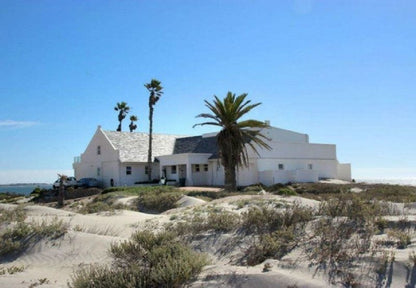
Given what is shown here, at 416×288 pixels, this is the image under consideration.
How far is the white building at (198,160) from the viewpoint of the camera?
3856 centimetres

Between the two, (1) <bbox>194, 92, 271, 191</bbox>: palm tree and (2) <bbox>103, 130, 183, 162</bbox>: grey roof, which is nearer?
(1) <bbox>194, 92, 271, 191</bbox>: palm tree

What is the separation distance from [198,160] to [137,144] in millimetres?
9663

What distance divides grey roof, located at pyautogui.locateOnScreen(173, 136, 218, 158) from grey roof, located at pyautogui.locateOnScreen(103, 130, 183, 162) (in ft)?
3.71

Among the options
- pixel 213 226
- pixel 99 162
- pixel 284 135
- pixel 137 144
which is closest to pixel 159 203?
pixel 213 226

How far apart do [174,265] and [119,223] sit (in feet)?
21.4

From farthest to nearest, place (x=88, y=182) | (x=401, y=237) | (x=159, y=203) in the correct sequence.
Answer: (x=88, y=182) < (x=159, y=203) < (x=401, y=237)

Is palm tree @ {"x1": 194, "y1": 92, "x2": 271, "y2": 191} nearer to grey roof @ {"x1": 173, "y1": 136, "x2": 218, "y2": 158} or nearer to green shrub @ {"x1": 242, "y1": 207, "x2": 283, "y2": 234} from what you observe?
grey roof @ {"x1": 173, "y1": 136, "x2": 218, "y2": 158}

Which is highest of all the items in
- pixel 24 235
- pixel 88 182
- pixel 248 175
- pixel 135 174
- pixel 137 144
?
pixel 137 144

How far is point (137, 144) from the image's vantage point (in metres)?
46.9

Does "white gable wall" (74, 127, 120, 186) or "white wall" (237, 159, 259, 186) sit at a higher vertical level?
"white gable wall" (74, 127, 120, 186)

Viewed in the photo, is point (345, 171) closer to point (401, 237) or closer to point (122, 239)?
point (122, 239)

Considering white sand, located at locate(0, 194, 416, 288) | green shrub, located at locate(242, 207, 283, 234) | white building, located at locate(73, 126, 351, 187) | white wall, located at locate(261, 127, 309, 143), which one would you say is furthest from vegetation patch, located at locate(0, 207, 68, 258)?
white wall, located at locate(261, 127, 309, 143)

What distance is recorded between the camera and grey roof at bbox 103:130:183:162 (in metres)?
44.7

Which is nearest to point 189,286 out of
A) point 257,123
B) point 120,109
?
point 257,123
